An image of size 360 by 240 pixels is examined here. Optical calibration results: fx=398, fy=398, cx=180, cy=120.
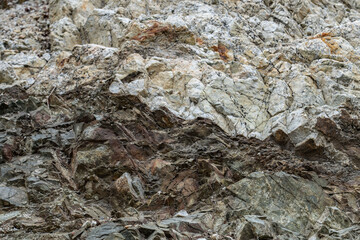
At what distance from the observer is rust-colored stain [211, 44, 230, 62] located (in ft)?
50.2

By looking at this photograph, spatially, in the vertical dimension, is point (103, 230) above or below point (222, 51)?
below

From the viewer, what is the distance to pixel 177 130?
493 inches

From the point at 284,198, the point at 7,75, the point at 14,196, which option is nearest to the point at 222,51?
the point at 284,198

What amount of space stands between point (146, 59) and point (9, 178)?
242 inches

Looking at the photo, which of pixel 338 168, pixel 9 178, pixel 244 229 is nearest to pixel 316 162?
pixel 338 168

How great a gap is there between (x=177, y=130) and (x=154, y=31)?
486cm

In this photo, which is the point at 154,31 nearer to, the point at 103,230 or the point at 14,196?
the point at 14,196

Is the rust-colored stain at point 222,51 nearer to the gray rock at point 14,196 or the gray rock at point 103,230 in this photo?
the gray rock at point 103,230

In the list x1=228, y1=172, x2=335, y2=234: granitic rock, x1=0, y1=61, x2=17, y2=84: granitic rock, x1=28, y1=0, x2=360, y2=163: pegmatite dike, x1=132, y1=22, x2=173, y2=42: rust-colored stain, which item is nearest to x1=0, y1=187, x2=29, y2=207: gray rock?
x1=28, y1=0, x2=360, y2=163: pegmatite dike

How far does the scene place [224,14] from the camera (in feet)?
58.5

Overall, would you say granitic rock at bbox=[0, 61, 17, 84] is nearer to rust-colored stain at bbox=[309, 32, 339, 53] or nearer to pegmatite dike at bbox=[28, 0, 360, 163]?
pegmatite dike at bbox=[28, 0, 360, 163]

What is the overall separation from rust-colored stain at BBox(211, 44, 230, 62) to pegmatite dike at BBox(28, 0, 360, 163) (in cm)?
4

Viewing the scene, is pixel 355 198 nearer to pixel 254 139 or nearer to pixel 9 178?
pixel 254 139

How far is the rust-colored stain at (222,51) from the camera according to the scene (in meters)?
15.3
